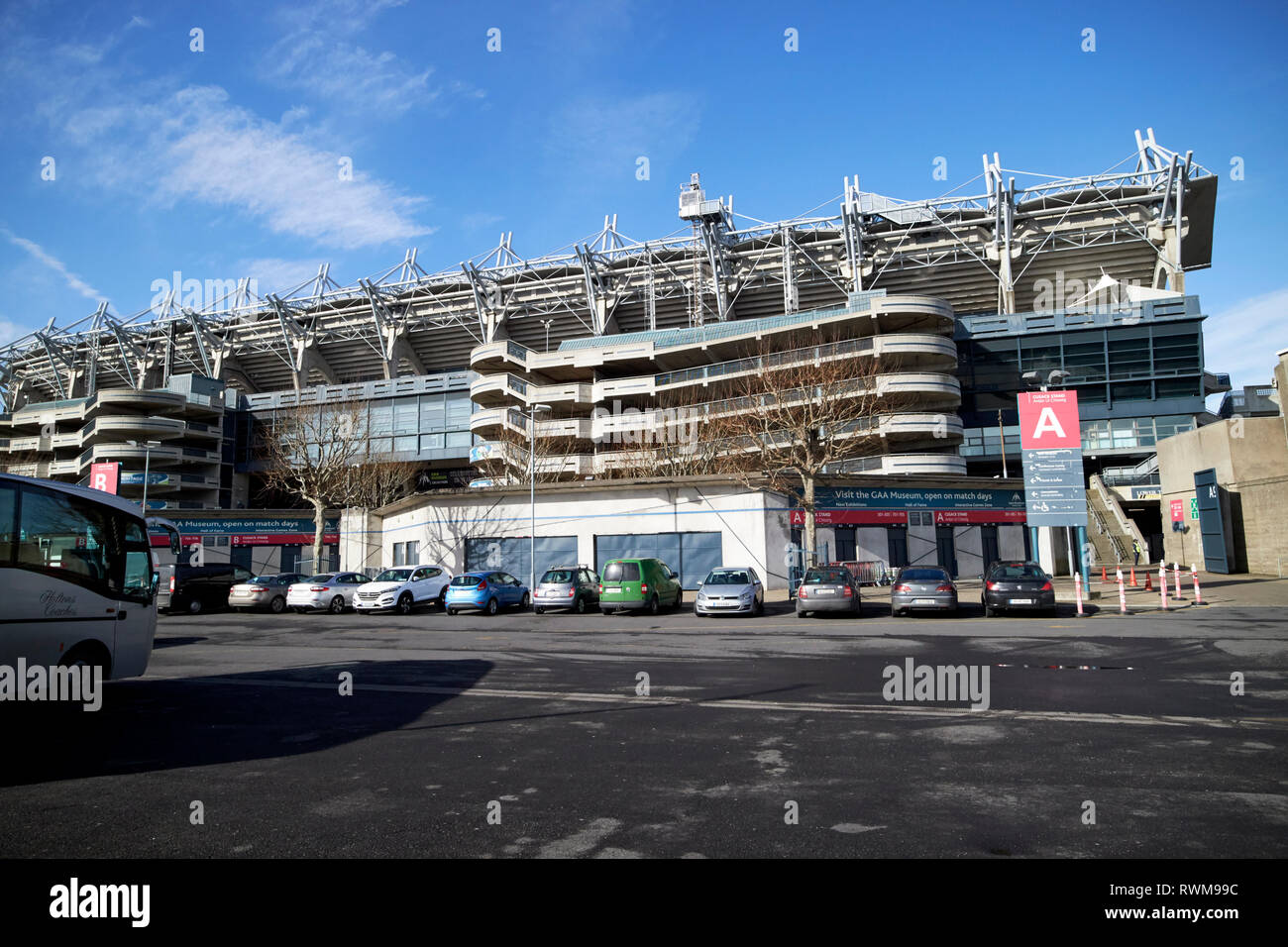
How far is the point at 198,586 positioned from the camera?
28.3 meters

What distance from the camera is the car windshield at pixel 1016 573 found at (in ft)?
65.2

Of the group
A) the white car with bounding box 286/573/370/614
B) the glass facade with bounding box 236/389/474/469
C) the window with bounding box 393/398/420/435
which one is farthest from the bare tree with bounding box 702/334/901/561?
the window with bounding box 393/398/420/435

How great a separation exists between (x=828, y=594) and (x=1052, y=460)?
8.51 m

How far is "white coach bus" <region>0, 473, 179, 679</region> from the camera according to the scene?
866 cm

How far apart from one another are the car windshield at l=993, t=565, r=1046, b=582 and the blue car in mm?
15293

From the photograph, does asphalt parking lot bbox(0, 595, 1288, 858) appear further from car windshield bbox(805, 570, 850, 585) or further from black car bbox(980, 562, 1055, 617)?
car windshield bbox(805, 570, 850, 585)

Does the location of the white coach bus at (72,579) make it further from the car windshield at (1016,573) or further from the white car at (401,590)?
the car windshield at (1016,573)

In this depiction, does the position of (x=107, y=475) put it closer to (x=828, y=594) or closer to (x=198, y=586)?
(x=198, y=586)

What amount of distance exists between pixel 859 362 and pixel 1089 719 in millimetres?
42109

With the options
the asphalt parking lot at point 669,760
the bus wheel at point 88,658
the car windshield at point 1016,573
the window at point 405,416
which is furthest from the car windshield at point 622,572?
the window at point 405,416

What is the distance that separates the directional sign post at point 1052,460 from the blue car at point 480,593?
17.0m

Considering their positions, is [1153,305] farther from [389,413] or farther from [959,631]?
[389,413]

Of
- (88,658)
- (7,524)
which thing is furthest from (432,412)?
(7,524)
